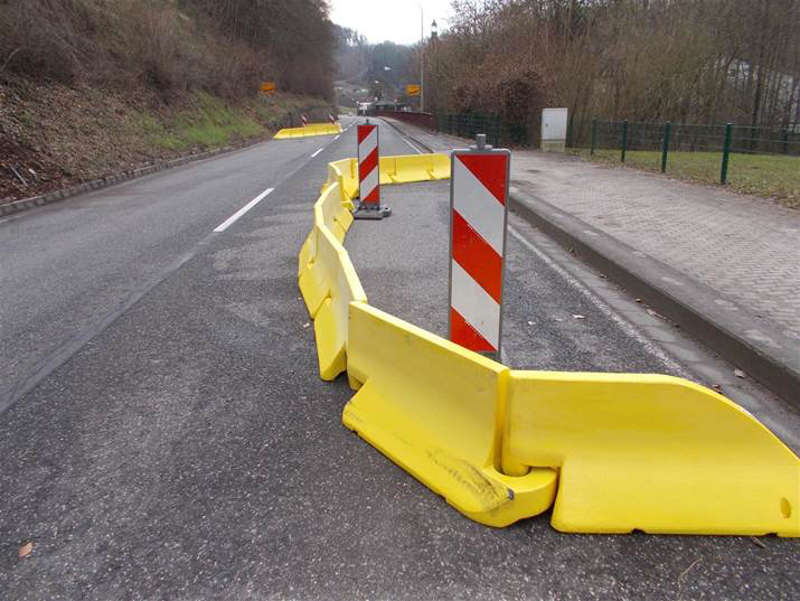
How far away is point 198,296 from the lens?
18.7ft

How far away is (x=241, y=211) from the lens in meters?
10.5

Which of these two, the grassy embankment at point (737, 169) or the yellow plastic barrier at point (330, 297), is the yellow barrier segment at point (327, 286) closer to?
the yellow plastic barrier at point (330, 297)

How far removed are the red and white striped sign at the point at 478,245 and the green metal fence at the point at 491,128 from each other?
1651 centimetres

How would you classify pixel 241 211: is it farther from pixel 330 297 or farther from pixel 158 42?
pixel 158 42

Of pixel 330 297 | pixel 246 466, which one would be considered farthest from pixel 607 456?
pixel 330 297

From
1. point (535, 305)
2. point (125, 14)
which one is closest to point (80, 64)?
point (125, 14)

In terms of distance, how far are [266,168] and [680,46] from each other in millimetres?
16353

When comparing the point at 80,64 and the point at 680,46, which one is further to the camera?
the point at 680,46

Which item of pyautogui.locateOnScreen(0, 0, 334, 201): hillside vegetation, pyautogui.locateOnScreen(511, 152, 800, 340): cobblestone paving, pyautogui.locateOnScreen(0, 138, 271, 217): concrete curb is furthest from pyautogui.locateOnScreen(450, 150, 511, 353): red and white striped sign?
pyautogui.locateOnScreen(0, 0, 334, 201): hillside vegetation

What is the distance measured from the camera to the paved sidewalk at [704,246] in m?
4.17

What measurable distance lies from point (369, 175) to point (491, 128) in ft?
54.4

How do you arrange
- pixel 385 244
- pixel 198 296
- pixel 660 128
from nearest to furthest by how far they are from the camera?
1. pixel 198 296
2. pixel 385 244
3. pixel 660 128

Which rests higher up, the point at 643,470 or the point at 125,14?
the point at 125,14

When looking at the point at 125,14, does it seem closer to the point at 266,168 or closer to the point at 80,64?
the point at 80,64
